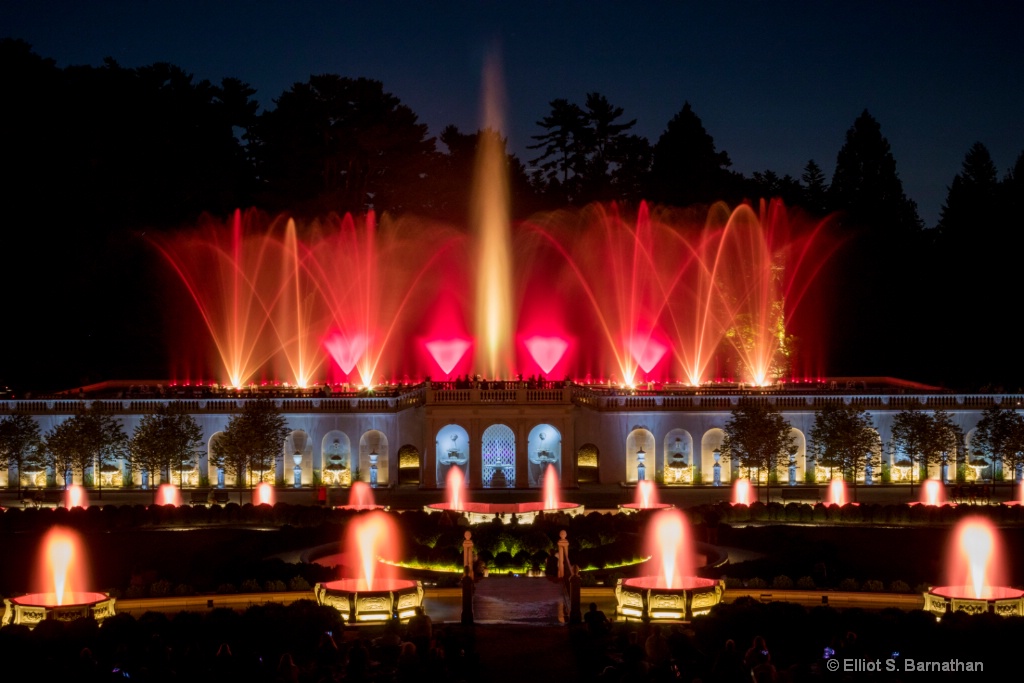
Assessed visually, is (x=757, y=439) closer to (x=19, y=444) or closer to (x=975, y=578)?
(x=975, y=578)

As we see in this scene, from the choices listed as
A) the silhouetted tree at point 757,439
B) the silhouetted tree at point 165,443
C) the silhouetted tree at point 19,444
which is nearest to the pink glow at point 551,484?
the silhouetted tree at point 757,439

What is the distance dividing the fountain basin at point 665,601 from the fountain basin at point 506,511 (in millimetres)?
13403

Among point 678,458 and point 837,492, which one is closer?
point 837,492

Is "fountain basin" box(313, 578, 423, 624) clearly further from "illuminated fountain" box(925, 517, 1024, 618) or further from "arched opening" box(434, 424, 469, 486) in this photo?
"arched opening" box(434, 424, 469, 486)

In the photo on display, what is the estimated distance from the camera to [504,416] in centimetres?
6475

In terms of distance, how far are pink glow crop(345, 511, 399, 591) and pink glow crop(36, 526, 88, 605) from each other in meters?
7.97

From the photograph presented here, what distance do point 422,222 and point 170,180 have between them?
17251 mm

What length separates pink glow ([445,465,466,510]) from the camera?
60022 mm

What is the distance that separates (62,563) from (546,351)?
49.3 metres

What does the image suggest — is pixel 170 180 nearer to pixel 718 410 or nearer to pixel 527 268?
pixel 527 268

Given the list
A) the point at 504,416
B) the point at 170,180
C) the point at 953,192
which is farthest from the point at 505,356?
the point at 953,192

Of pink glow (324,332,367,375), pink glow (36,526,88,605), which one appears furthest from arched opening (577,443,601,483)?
pink glow (36,526,88,605)

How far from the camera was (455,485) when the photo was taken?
205 feet

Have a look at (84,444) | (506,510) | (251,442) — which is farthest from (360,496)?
(84,444)
